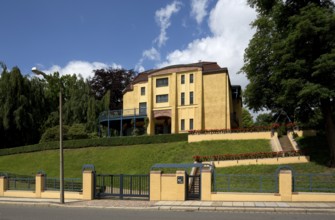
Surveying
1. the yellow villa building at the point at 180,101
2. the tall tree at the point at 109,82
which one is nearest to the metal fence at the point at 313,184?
the yellow villa building at the point at 180,101

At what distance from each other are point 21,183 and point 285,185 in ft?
56.3

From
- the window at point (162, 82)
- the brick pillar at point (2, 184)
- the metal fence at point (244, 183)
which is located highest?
the window at point (162, 82)

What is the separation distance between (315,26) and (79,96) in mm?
43213

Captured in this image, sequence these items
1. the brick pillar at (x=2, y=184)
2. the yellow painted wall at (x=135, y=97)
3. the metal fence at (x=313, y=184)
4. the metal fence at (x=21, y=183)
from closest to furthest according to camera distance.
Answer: the metal fence at (x=313, y=184)
the brick pillar at (x=2, y=184)
the metal fence at (x=21, y=183)
the yellow painted wall at (x=135, y=97)

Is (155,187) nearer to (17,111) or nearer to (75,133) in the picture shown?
(75,133)

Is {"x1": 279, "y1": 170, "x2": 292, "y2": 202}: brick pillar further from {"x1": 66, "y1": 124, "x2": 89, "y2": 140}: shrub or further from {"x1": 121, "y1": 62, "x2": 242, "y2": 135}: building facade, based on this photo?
{"x1": 66, "y1": 124, "x2": 89, "y2": 140}: shrub

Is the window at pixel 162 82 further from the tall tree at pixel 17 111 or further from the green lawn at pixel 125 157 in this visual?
the tall tree at pixel 17 111

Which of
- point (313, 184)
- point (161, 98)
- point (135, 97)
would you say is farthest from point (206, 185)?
point (135, 97)

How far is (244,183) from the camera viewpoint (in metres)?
20.5

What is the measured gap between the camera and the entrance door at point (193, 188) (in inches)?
722

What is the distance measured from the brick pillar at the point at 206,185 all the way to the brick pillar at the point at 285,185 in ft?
11.6

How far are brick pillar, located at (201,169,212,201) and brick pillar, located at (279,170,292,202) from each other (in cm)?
352

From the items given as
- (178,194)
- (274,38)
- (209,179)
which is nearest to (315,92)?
(274,38)

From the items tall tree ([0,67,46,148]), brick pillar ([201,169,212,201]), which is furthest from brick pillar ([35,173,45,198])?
tall tree ([0,67,46,148])
